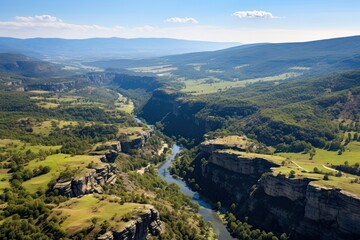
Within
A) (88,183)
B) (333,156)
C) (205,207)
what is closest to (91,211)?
(88,183)

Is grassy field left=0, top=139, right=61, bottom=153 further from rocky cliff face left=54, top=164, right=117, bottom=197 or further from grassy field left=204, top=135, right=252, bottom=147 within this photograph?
grassy field left=204, top=135, right=252, bottom=147

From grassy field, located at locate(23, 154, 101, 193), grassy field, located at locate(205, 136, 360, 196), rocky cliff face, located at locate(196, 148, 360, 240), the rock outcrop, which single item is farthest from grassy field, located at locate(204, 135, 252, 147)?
grassy field, located at locate(23, 154, 101, 193)

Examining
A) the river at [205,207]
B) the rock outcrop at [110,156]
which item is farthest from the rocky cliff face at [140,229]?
the rock outcrop at [110,156]

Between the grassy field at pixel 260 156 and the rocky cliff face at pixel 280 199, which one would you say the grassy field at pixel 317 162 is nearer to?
the grassy field at pixel 260 156

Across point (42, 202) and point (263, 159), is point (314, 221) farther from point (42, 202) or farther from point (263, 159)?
point (42, 202)

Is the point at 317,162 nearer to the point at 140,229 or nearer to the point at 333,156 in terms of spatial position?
the point at 333,156
